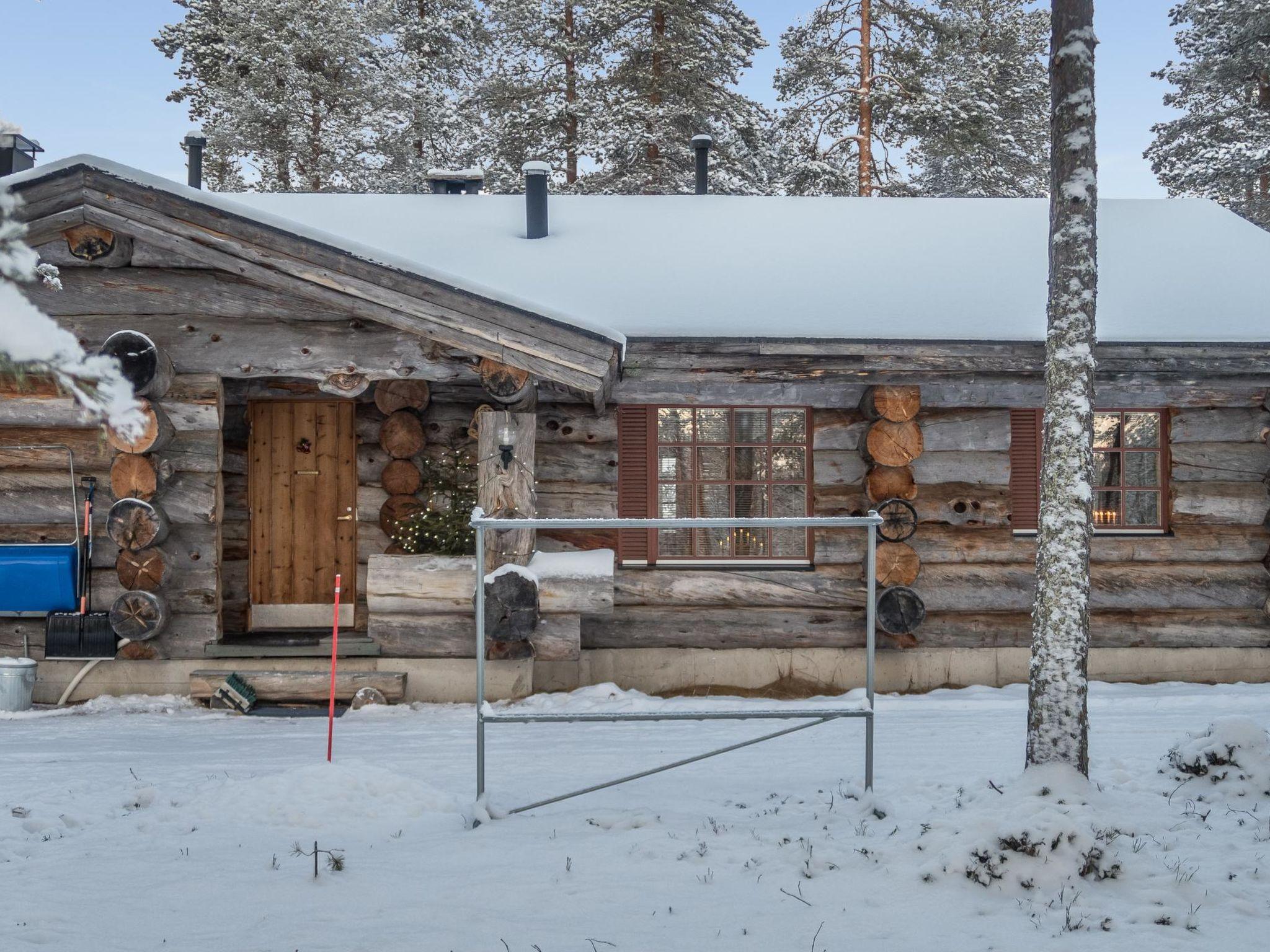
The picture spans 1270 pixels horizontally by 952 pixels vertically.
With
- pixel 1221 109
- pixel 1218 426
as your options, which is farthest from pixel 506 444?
pixel 1221 109

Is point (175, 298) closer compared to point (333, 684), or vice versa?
point (333, 684)

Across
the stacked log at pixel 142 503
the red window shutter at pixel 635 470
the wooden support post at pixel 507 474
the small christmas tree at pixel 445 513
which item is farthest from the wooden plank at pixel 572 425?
the stacked log at pixel 142 503

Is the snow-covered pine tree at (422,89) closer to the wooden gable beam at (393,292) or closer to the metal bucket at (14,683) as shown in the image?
the wooden gable beam at (393,292)

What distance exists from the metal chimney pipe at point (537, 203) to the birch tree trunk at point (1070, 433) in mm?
6389

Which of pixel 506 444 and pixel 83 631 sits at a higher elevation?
pixel 506 444

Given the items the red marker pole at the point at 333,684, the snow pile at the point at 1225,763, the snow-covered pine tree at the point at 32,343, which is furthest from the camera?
the red marker pole at the point at 333,684

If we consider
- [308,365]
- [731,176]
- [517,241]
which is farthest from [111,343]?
[731,176]

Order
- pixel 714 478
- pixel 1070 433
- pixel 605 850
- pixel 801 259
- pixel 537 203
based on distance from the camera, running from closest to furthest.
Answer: pixel 605 850, pixel 1070 433, pixel 714 478, pixel 801 259, pixel 537 203

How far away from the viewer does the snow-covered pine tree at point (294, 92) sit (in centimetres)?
1959

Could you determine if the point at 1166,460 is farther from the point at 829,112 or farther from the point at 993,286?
the point at 829,112

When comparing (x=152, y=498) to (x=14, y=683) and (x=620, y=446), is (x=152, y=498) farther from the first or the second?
(x=620, y=446)

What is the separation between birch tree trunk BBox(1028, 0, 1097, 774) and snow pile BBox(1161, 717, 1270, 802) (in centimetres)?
102

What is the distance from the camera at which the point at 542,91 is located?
1891cm

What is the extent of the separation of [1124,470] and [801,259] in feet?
12.7
